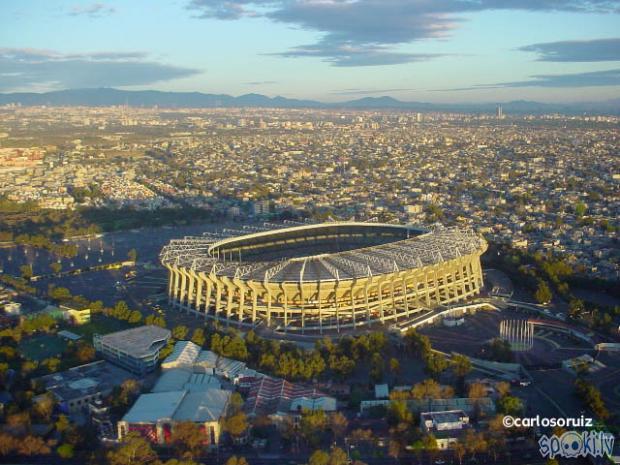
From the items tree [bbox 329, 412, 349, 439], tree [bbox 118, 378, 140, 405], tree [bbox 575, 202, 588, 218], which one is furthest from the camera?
tree [bbox 575, 202, 588, 218]

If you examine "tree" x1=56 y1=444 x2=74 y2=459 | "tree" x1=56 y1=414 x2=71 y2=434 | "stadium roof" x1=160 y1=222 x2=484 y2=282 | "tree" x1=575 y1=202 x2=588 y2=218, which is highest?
"stadium roof" x1=160 y1=222 x2=484 y2=282

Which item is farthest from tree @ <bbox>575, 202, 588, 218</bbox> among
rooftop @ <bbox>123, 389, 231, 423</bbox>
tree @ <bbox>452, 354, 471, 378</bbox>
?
rooftop @ <bbox>123, 389, 231, 423</bbox>

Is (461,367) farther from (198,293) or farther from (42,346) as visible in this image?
(42,346)

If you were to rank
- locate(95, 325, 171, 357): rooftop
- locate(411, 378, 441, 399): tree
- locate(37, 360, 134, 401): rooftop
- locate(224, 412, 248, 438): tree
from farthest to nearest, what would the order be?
locate(95, 325, 171, 357): rooftop < locate(37, 360, 134, 401): rooftop < locate(411, 378, 441, 399): tree < locate(224, 412, 248, 438): tree

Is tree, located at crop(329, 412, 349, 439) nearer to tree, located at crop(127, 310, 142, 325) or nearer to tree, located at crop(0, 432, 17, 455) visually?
tree, located at crop(0, 432, 17, 455)

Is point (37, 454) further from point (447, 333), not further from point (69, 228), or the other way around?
point (69, 228)

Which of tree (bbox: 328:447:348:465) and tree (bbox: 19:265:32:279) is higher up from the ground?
tree (bbox: 328:447:348:465)

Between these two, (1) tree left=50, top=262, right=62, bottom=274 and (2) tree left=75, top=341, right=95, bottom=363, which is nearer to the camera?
(2) tree left=75, top=341, right=95, bottom=363
